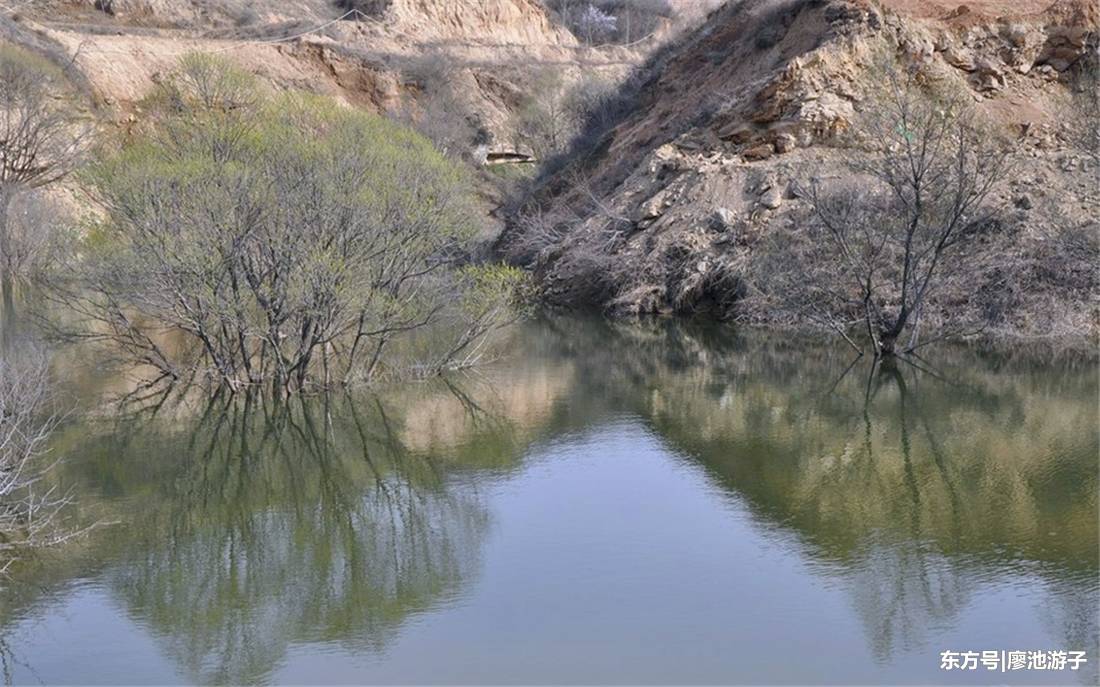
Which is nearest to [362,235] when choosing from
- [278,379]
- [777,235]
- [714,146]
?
[278,379]

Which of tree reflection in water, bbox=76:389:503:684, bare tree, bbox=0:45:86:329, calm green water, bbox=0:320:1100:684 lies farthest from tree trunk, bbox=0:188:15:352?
tree reflection in water, bbox=76:389:503:684

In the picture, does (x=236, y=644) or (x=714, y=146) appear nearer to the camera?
(x=236, y=644)

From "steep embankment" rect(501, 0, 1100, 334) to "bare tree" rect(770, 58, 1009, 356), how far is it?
3.68 feet

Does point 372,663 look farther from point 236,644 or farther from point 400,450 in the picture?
point 400,450

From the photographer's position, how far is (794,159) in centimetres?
3169

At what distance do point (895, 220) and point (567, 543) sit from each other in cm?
1636

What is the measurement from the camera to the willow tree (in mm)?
17703

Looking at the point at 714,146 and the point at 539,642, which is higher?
the point at 714,146

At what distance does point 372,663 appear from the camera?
32.1ft

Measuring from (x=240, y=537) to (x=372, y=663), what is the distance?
13.5 ft

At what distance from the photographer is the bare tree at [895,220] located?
23188mm

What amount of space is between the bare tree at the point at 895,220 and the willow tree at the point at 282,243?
Result: 26.3 feet

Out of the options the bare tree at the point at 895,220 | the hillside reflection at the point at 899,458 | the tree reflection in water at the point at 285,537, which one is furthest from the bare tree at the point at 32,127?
the tree reflection in water at the point at 285,537
